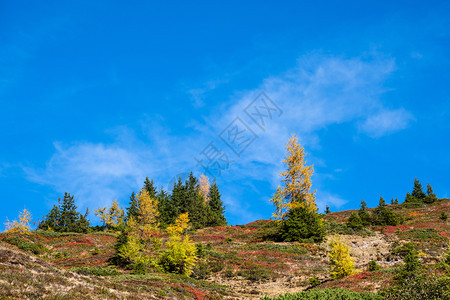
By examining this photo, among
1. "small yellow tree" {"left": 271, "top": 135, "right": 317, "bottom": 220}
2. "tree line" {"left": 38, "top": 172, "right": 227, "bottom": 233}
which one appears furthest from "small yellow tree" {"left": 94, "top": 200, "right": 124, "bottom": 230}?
"small yellow tree" {"left": 271, "top": 135, "right": 317, "bottom": 220}

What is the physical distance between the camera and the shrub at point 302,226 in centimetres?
3962

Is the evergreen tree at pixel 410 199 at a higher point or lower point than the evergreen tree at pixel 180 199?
lower

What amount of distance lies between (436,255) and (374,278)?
11526 mm

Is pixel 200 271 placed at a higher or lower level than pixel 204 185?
lower

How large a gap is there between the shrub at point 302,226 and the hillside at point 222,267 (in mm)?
1919

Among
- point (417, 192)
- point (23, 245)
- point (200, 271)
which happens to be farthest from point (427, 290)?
point (417, 192)

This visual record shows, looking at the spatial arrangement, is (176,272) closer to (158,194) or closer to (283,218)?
(283,218)

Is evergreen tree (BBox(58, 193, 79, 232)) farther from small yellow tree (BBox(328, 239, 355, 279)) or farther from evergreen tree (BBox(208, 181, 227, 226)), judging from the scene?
small yellow tree (BBox(328, 239, 355, 279))

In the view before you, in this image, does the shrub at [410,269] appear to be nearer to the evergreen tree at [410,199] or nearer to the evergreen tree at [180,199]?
the evergreen tree at [180,199]

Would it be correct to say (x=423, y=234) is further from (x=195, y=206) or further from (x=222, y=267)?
(x=195, y=206)

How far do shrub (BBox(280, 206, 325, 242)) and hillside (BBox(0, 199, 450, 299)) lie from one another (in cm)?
192

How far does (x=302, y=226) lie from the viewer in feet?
130

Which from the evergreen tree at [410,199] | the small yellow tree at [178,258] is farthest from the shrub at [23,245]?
the evergreen tree at [410,199]

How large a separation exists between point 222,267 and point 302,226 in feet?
46.9
